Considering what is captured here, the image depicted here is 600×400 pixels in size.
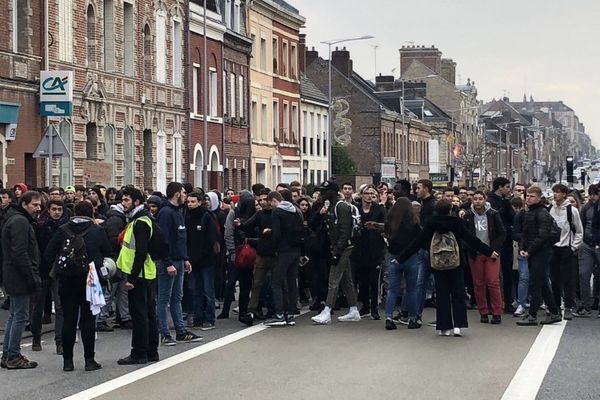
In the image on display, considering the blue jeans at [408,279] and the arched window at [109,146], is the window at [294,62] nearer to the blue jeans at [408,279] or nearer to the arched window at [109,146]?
the arched window at [109,146]

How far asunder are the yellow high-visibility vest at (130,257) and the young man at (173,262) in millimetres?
1072

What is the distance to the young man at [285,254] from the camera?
16.6m

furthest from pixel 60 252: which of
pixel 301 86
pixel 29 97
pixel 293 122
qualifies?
pixel 301 86

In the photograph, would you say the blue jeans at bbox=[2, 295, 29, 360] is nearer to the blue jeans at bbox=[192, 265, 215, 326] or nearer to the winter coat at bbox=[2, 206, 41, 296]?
the winter coat at bbox=[2, 206, 41, 296]

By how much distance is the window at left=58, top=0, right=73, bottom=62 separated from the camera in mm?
30484

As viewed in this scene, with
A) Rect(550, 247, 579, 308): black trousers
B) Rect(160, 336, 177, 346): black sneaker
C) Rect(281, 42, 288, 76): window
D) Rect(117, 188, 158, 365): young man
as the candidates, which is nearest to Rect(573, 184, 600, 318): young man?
Rect(550, 247, 579, 308): black trousers

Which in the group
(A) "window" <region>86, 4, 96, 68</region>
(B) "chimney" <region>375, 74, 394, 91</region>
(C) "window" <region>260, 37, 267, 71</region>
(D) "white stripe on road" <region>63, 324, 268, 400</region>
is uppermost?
(B) "chimney" <region>375, 74, 394, 91</region>

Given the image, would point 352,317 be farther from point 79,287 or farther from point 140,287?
point 79,287

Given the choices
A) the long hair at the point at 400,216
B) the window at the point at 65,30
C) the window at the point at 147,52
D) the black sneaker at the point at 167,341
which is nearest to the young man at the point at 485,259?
the long hair at the point at 400,216

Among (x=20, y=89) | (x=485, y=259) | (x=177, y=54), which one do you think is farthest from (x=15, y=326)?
(x=177, y=54)

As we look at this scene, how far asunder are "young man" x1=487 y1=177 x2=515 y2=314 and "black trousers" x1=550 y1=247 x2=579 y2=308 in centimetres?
77

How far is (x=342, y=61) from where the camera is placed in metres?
83.2

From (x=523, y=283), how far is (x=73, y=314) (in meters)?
7.81

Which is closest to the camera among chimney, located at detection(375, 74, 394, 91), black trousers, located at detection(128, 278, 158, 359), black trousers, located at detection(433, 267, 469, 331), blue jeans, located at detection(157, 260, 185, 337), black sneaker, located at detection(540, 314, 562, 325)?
black trousers, located at detection(128, 278, 158, 359)
